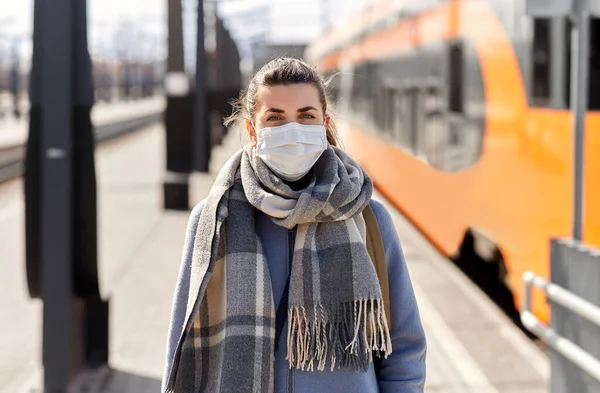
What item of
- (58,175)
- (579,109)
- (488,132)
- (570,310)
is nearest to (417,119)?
(488,132)

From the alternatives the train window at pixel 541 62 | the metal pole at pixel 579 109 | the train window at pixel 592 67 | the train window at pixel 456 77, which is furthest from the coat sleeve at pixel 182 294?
→ the train window at pixel 456 77

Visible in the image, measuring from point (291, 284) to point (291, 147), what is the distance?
0.96 feet

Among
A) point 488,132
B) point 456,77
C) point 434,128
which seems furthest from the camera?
point 434,128

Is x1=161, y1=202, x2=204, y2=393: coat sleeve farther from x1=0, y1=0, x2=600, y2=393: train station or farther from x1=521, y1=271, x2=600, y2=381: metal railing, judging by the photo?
x1=521, y1=271, x2=600, y2=381: metal railing

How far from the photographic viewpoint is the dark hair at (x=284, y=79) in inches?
86.2

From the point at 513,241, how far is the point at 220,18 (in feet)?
61.2

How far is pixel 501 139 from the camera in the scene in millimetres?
6977

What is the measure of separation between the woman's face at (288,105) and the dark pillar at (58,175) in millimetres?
3228

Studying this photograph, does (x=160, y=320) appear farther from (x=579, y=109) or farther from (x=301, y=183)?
(x=301, y=183)

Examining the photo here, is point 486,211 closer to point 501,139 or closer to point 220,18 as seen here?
point 501,139

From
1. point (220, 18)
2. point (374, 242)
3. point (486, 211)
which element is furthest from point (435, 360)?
point (220, 18)

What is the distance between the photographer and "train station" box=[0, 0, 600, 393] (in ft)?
7.09

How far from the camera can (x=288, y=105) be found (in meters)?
2.19

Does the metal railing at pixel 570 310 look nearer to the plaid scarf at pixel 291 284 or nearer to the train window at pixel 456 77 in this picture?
the plaid scarf at pixel 291 284
